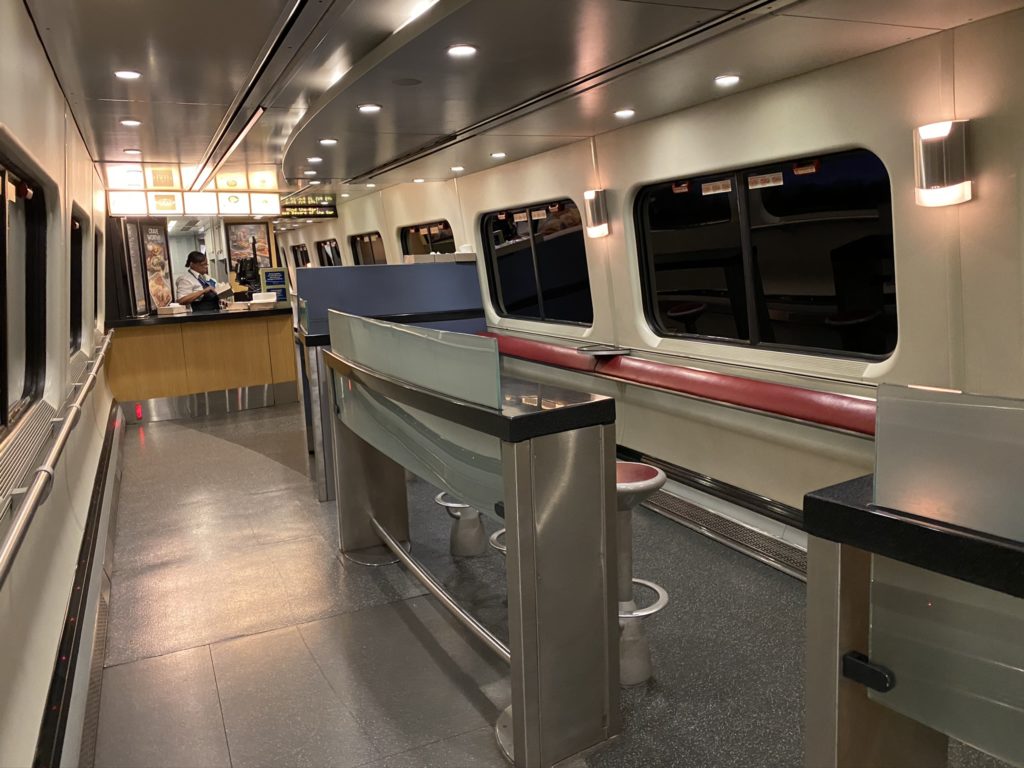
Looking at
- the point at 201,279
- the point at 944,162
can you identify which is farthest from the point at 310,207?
the point at 944,162

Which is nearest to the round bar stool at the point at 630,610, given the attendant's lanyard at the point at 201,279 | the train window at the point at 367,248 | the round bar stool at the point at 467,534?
the round bar stool at the point at 467,534

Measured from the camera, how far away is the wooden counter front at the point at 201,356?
8.76 meters

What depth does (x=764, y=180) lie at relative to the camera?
4.98 meters

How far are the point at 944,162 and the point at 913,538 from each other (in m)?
2.70

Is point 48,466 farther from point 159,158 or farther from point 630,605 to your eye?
point 159,158

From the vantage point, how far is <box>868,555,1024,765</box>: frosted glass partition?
1.26 m

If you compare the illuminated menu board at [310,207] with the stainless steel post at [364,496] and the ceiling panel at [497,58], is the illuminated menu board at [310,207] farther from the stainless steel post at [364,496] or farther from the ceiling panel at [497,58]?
the stainless steel post at [364,496]

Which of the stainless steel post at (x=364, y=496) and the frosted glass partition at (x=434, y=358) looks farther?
the stainless steel post at (x=364, y=496)

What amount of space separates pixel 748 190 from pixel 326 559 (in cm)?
358

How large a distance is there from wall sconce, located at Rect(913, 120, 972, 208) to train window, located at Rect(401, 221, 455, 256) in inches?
320

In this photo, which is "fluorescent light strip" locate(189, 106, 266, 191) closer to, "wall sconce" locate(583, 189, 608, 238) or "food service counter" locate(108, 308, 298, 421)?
"food service counter" locate(108, 308, 298, 421)

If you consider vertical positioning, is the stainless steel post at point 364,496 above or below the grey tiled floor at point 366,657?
above

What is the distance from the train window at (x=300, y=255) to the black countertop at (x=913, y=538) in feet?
61.7

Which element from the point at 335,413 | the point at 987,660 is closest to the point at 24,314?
the point at 335,413
